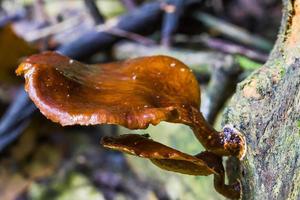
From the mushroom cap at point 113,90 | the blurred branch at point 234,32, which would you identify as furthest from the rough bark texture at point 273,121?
the blurred branch at point 234,32

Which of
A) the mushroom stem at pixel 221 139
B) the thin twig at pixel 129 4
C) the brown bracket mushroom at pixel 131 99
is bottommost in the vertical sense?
the thin twig at pixel 129 4

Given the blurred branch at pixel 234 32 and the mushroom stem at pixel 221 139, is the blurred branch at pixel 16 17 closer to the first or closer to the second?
the blurred branch at pixel 234 32

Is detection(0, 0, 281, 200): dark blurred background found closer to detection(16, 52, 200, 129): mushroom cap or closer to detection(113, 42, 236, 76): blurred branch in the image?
detection(113, 42, 236, 76): blurred branch

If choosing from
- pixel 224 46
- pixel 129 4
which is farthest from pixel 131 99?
pixel 129 4

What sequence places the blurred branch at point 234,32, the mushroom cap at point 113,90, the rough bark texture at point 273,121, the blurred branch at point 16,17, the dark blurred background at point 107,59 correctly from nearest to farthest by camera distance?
the mushroom cap at point 113,90, the rough bark texture at point 273,121, the dark blurred background at point 107,59, the blurred branch at point 234,32, the blurred branch at point 16,17

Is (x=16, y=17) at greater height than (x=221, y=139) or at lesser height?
lesser

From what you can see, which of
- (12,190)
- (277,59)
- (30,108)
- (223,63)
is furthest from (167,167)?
(12,190)

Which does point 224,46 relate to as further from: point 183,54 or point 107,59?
point 107,59

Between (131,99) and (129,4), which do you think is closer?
(131,99)
